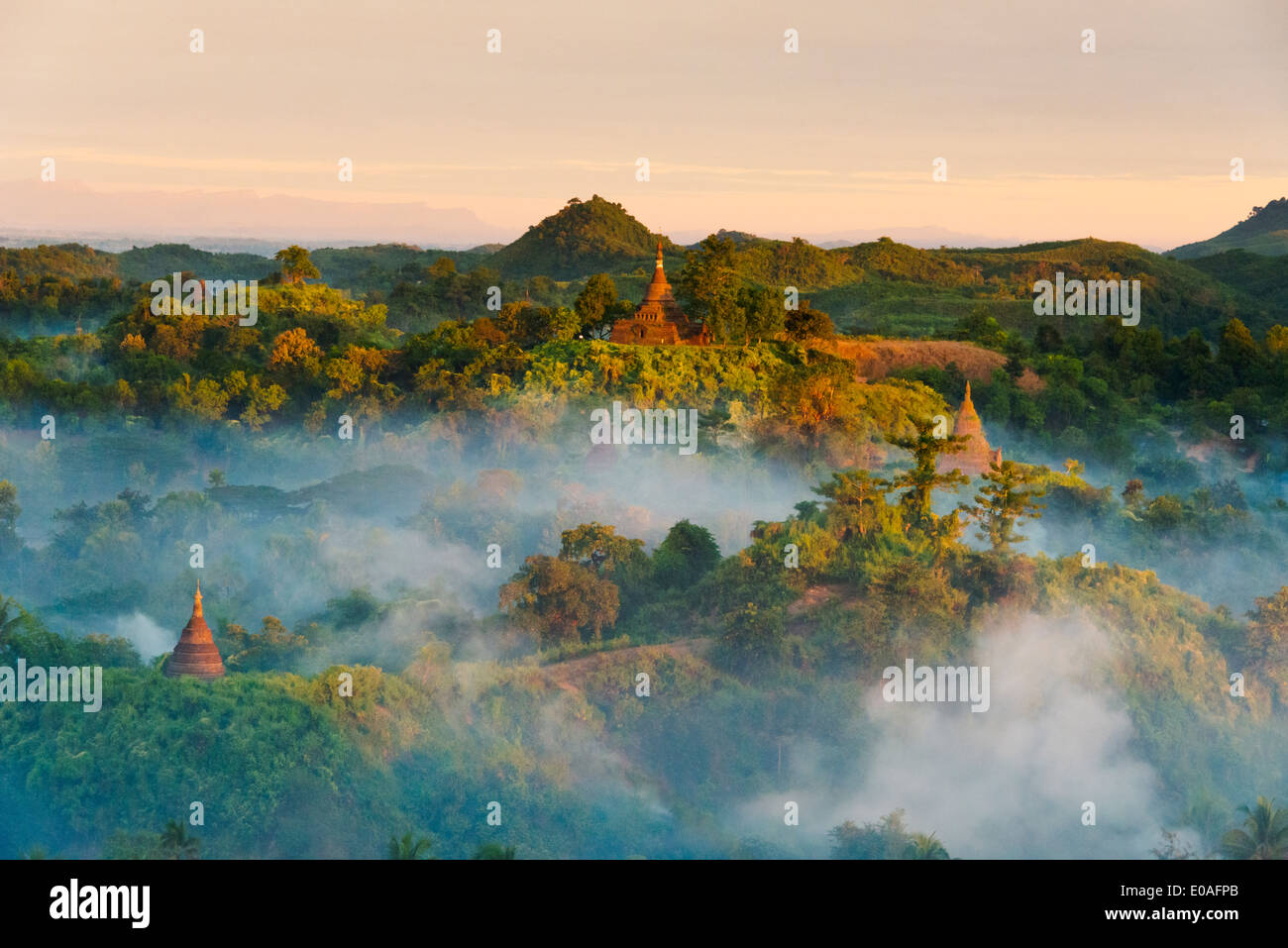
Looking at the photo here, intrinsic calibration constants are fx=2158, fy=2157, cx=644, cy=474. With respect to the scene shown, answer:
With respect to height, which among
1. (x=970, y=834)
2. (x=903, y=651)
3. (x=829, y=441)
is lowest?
(x=970, y=834)

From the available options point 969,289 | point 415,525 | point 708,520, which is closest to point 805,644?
point 708,520

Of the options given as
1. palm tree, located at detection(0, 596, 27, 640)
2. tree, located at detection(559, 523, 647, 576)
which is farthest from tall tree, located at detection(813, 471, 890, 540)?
palm tree, located at detection(0, 596, 27, 640)

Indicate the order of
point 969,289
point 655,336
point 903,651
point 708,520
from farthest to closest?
point 969,289, point 655,336, point 708,520, point 903,651

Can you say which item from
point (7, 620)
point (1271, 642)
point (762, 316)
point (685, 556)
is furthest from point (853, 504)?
point (7, 620)

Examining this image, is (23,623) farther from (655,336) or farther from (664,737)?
(655,336)

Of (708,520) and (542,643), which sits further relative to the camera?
(708,520)

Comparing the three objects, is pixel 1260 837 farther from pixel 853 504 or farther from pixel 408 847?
pixel 408 847

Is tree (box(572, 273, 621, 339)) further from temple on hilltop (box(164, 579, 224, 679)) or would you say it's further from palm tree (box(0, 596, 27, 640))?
temple on hilltop (box(164, 579, 224, 679))
